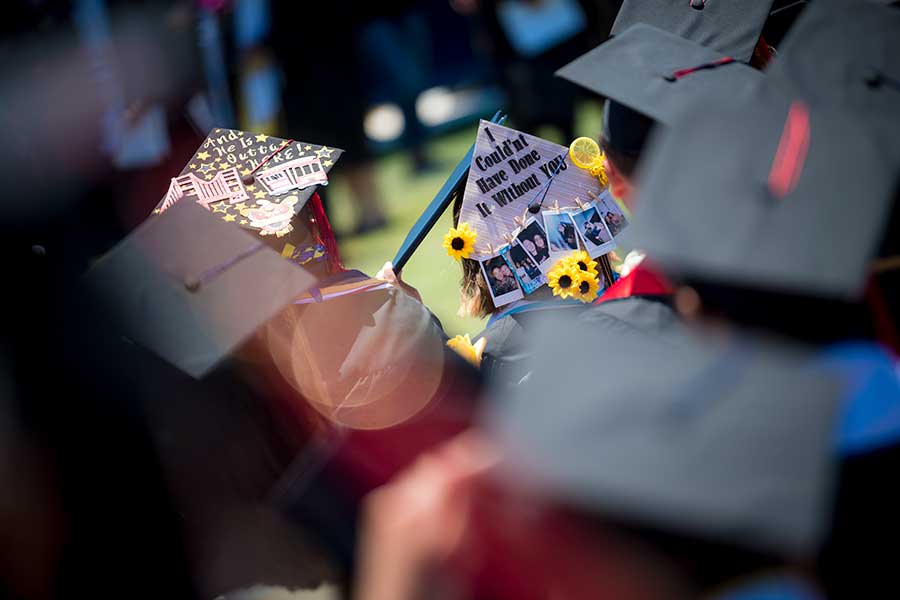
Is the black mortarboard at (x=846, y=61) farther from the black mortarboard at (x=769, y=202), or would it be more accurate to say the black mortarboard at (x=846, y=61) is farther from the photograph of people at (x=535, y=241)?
the photograph of people at (x=535, y=241)

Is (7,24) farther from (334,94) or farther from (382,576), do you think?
(382,576)

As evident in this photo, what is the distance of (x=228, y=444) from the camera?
2113mm

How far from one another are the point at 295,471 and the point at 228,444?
0.60 m

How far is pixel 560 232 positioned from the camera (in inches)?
109

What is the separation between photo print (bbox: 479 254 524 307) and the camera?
276 centimetres

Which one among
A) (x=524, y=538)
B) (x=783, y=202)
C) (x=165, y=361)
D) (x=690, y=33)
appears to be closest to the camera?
(x=524, y=538)

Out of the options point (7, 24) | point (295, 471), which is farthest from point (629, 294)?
point (7, 24)

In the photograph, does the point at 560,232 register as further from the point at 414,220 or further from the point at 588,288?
the point at 414,220

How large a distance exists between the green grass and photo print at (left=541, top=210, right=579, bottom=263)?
140 centimetres

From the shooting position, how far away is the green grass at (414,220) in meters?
4.79

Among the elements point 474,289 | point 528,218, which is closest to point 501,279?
point 474,289

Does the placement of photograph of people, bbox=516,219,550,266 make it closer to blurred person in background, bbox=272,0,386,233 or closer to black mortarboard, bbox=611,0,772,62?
black mortarboard, bbox=611,0,772,62

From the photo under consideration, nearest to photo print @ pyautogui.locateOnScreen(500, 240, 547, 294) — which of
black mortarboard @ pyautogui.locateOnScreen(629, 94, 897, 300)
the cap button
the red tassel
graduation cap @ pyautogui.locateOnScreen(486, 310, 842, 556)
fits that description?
the red tassel

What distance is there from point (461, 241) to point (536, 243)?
26cm
